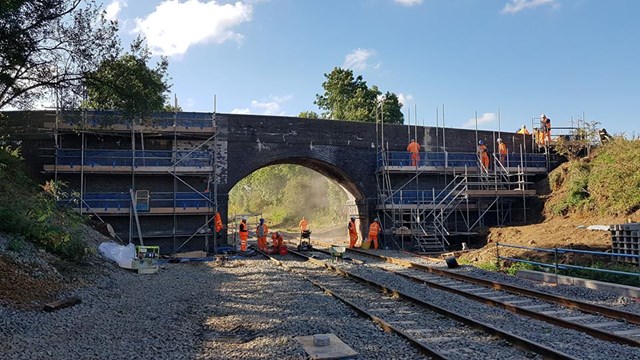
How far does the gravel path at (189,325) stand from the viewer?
6016 mm

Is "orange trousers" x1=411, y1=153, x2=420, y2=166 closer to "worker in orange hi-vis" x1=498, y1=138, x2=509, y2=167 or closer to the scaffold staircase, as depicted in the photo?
the scaffold staircase

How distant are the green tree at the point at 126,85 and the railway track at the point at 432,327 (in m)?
8.01

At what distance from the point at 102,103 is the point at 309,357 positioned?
1186 centimetres

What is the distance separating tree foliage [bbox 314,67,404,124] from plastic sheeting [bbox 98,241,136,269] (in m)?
32.9

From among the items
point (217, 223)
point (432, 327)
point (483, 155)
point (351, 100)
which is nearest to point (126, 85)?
point (217, 223)

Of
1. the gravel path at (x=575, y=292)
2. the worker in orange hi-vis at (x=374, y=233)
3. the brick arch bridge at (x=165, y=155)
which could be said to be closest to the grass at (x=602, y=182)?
the worker in orange hi-vis at (x=374, y=233)

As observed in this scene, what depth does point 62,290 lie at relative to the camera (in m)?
9.30

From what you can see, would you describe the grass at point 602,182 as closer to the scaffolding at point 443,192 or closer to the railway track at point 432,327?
the scaffolding at point 443,192

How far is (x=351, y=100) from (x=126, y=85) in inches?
1416

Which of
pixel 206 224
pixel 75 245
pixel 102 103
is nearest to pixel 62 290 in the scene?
pixel 75 245

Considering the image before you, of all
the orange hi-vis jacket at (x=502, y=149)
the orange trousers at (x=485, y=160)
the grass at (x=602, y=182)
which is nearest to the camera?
the grass at (x=602, y=182)

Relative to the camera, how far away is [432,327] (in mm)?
7496

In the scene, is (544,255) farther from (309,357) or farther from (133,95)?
(133,95)

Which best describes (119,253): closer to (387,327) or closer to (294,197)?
(387,327)
